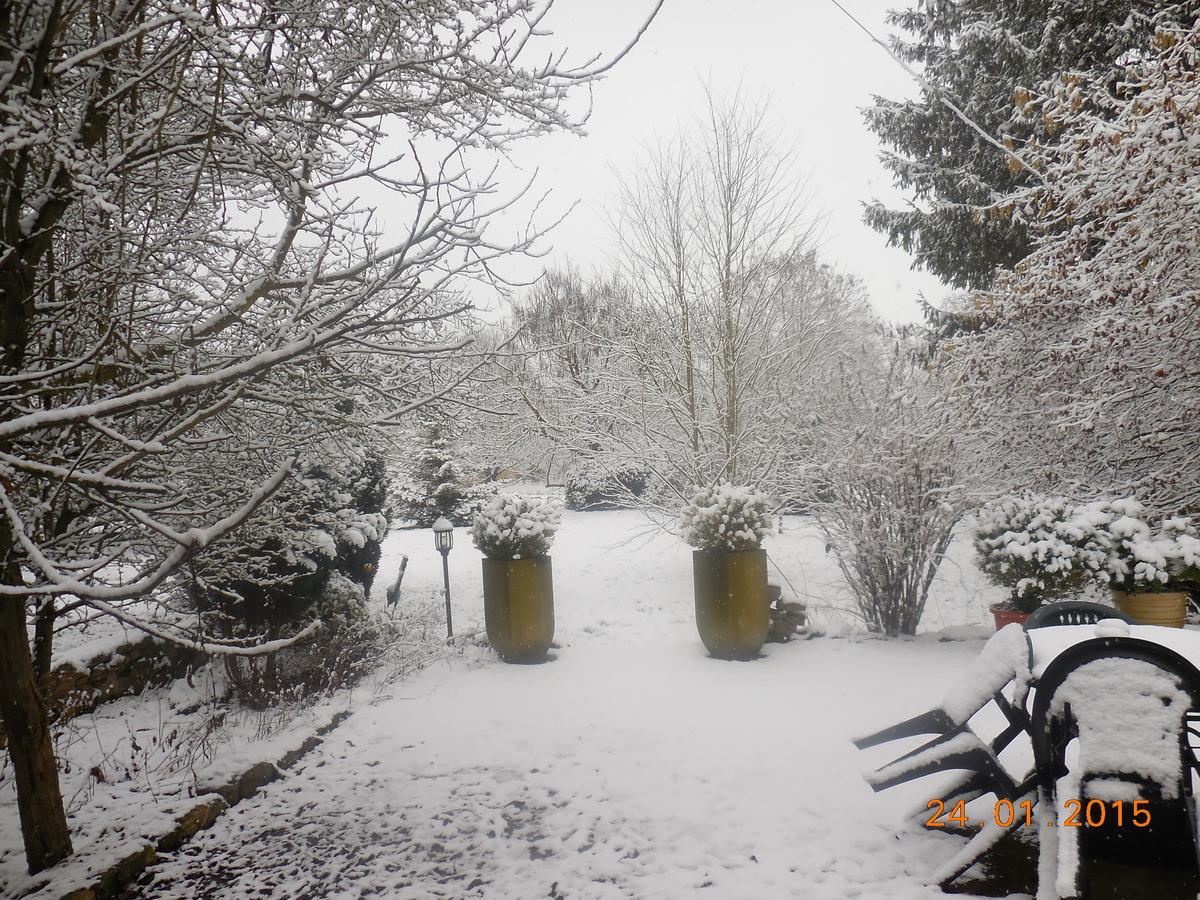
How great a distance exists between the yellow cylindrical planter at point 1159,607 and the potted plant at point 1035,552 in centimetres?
39

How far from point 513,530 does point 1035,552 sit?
4394 millimetres

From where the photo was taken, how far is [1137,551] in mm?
5355

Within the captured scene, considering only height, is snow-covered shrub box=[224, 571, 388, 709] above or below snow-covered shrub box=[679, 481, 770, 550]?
below

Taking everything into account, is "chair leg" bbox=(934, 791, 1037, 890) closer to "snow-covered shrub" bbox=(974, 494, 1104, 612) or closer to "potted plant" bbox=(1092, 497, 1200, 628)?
"snow-covered shrub" bbox=(974, 494, 1104, 612)

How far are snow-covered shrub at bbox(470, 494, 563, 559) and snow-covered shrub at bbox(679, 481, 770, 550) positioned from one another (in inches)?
51.4

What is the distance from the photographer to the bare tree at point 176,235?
6.34 feet

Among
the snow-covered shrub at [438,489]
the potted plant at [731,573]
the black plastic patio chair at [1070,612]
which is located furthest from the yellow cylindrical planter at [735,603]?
the snow-covered shrub at [438,489]

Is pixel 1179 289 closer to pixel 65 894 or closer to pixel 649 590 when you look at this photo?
pixel 649 590

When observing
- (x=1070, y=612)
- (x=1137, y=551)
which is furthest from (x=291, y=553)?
(x=1137, y=551)

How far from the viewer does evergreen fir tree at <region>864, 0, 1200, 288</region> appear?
8.67 meters

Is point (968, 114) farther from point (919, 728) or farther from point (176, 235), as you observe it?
point (176, 235)

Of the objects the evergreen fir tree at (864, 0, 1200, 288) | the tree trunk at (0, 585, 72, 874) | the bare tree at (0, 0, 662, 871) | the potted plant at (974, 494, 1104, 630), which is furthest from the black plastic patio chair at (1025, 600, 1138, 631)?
the evergreen fir tree at (864, 0, 1200, 288)

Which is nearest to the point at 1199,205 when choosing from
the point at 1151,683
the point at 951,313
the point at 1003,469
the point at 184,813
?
the point at 1003,469

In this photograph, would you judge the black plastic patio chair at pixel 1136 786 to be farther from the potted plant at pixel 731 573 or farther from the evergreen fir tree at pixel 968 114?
the evergreen fir tree at pixel 968 114
